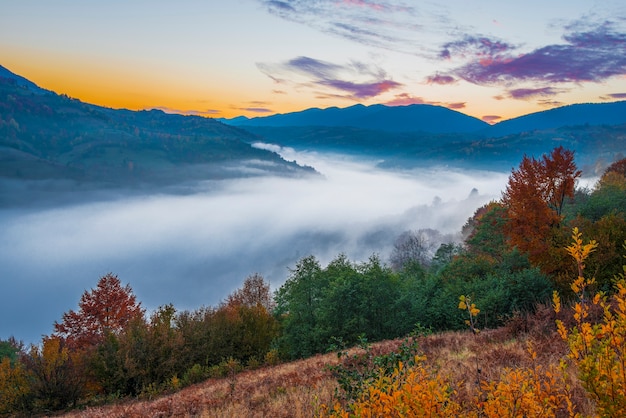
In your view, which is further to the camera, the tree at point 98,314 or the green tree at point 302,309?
the tree at point 98,314

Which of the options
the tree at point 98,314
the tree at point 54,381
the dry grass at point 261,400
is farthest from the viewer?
the tree at point 98,314

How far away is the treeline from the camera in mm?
22109

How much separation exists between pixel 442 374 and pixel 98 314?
58876 millimetres

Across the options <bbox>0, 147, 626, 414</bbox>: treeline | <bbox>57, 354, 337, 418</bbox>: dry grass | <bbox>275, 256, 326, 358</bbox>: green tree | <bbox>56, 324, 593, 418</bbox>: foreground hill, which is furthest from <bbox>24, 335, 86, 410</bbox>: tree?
<bbox>275, 256, 326, 358</bbox>: green tree

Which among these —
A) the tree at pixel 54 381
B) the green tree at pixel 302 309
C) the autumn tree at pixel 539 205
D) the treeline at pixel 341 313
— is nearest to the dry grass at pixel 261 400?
the treeline at pixel 341 313

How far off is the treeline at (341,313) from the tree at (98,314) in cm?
2127

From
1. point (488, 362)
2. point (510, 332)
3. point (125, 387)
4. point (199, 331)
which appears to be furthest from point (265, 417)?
point (199, 331)

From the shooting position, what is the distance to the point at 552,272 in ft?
90.9

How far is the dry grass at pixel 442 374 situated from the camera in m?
8.92

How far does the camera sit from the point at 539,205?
3312 cm

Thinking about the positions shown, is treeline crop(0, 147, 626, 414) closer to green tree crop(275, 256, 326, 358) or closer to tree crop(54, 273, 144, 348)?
green tree crop(275, 256, 326, 358)

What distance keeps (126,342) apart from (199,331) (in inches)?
241

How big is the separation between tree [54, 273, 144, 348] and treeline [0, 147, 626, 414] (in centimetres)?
2127

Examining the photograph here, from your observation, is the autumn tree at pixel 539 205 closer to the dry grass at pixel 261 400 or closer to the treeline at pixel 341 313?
the treeline at pixel 341 313
